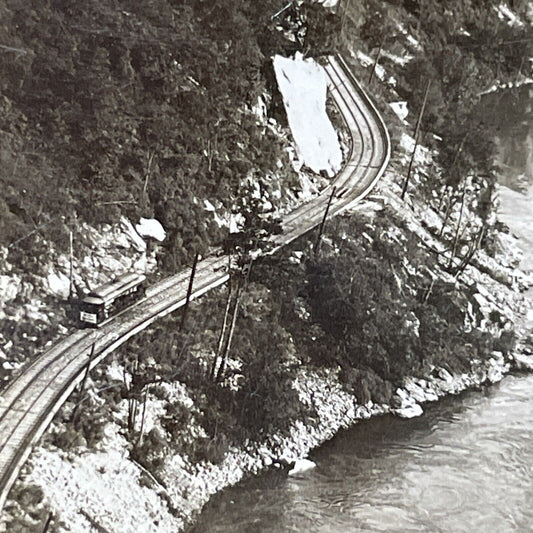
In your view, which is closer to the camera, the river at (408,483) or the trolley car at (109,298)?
the river at (408,483)

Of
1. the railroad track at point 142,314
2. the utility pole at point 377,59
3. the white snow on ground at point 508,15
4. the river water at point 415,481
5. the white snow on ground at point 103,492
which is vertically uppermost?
the white snow on ground at point 508,15

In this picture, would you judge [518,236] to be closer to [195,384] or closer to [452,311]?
[452,311]

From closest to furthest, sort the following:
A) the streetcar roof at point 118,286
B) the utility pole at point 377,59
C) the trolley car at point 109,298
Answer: the trolley car at point 109,298, the streetcar roof at point 118,286, the utility pole at point 377,59

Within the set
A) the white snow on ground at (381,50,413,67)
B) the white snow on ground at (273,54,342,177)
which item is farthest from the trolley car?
the white snow on ground at (381,50,413,67)

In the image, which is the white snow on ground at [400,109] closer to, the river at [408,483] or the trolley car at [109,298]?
the river at [408,483]

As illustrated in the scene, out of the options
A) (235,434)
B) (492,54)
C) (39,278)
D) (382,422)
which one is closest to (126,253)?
(39,278)

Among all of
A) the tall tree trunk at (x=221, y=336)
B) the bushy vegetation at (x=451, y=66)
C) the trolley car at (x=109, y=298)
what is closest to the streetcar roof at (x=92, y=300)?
the trolley car at (x=109, y=298)
